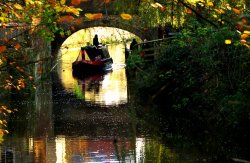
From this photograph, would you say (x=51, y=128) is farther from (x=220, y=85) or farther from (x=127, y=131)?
(x=220, y=85)

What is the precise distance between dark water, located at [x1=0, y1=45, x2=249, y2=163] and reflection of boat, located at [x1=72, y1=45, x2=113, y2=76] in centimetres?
1233

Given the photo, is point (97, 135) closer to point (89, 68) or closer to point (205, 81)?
point (205, 81)

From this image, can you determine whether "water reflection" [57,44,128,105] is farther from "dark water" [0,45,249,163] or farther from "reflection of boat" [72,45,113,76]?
"reflection of boat" [72,45,113,76]

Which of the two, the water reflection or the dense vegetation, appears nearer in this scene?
the dense vegetation

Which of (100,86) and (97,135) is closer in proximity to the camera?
(97,135)

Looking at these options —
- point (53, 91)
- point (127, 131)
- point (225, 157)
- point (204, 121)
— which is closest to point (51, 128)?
point (127, 131)

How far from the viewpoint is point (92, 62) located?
37500 mm

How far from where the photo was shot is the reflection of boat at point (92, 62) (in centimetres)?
3669

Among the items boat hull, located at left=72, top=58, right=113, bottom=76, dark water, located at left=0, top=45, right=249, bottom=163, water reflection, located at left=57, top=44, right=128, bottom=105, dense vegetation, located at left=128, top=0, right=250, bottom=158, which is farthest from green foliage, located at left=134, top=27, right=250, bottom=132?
boat hull, located at left=72, top=58, right=113, bottom=76

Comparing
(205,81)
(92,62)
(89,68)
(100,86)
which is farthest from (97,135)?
(92,62)

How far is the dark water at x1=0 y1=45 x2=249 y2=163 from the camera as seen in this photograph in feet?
36.6

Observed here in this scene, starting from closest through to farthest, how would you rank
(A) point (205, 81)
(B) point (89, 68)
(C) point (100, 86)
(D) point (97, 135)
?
(D) point (97, 135)
(A) point (205, 81)
(C) point (100, 86)
(B) point (89, 68)

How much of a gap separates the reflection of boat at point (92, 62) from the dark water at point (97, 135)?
12.3 meters

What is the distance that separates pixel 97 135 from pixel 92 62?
23489 mm
